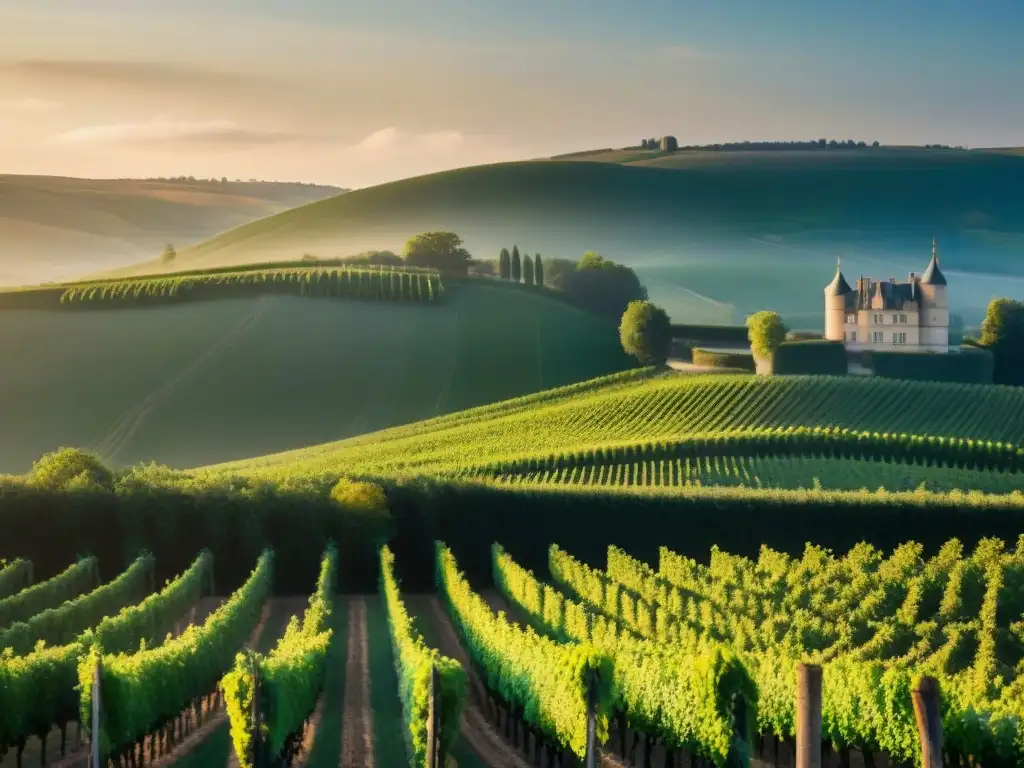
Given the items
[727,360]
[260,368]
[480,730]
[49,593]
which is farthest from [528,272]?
[480,730]

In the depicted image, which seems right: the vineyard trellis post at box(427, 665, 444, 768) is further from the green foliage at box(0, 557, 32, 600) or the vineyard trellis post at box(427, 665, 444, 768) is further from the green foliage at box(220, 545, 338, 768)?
the green foliage at box(0, 557, 32, 600)

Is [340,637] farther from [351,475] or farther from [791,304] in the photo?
→ [791,304]

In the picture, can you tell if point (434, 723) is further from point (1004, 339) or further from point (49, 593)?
point (1004, 339)

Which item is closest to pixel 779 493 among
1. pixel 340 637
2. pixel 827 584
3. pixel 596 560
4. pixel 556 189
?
pixel 596 560

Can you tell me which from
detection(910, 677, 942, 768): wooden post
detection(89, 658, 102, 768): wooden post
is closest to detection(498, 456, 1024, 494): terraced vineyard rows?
detection(89, 658, 102, 768): wooden post

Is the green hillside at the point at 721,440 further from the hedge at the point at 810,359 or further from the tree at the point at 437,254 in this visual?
the tree at the point at 437,254
